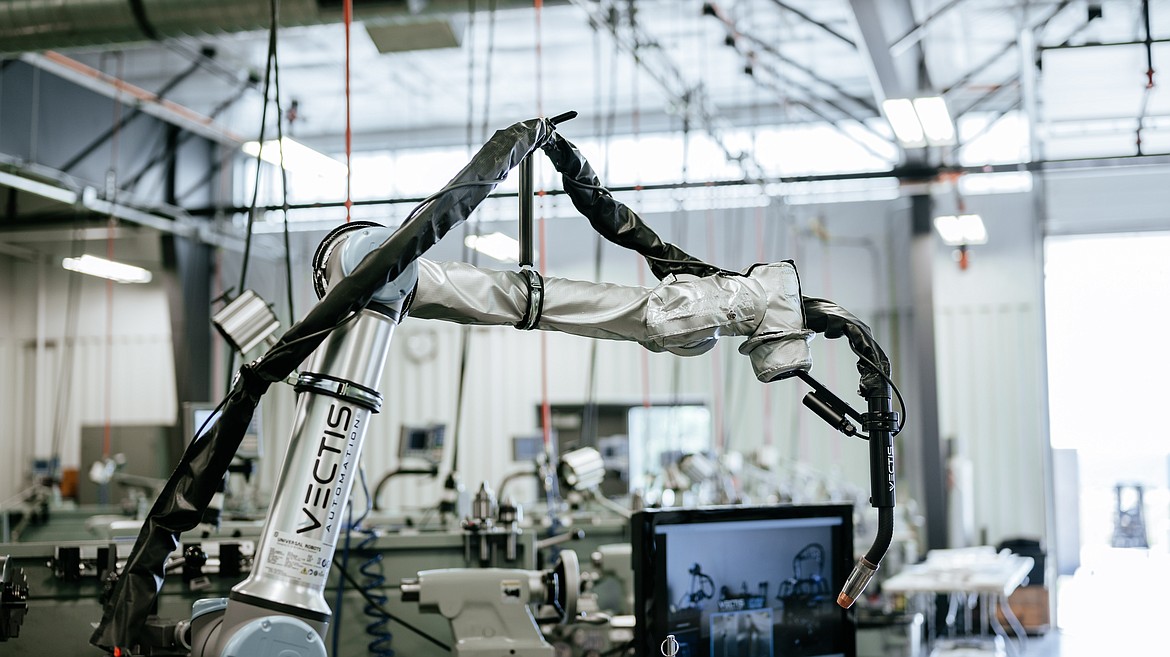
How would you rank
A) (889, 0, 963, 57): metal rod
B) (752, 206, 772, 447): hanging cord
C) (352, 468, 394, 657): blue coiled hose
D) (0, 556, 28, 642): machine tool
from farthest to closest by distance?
(752, 206, 772, 447): hanging cord, (889, 0, 963, 57): metal rod, (352, 468, 394, 657): blue coiled hose, (0, 556, 28, 642): machine tool

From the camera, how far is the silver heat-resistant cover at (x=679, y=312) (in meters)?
1.20

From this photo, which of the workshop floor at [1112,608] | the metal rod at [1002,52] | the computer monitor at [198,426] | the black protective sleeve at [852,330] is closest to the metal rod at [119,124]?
the metal rod at [1002,52]

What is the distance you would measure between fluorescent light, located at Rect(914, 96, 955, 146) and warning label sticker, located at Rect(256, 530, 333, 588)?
5.29m

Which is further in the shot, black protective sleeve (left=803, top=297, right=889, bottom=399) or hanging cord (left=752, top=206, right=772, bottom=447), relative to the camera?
hanging cord (left=752, top=206, right=772, bottom=447)

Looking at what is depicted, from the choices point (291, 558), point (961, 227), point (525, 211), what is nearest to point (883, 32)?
point (961, 227)

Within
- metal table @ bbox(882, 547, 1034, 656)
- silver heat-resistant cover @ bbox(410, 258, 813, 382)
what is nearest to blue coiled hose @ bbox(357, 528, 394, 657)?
silver heat-resistant cover @ bbox(410, 258, 813, 382)

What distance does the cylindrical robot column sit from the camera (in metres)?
1.04

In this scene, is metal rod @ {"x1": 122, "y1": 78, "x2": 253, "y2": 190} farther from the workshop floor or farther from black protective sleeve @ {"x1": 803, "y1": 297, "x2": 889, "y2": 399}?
black protective sleeve @ {"x1": 803, "y1": 297, "x2": 889, "y2": 399}

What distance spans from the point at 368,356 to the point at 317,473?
0.12 meters

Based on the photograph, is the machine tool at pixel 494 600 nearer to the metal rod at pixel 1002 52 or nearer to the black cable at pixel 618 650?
the black cable at pixel 618 650

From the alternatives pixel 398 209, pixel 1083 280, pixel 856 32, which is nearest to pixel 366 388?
pixel 856 32

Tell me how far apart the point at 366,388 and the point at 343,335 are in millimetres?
56

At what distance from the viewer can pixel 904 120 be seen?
6051 millimetres

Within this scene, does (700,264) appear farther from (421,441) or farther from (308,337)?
(421,441)
